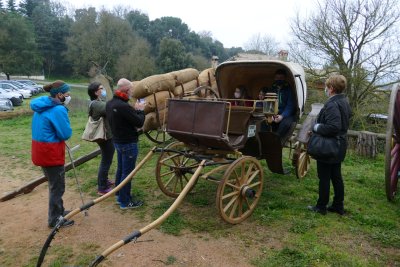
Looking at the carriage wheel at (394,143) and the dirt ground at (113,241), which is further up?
the carriage wheel at (394,143)

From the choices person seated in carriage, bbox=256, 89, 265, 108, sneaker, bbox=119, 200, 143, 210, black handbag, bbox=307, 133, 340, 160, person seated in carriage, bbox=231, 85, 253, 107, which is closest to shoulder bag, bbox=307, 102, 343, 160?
black handbag, bbox=307, 133, 340, 160

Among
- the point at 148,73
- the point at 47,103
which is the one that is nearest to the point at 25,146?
the point at 47,103

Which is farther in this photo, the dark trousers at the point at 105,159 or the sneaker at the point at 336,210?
the dark trousers at the point at 105,159

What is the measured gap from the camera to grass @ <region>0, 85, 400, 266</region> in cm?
373

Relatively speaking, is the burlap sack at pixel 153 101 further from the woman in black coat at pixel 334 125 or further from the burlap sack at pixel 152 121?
the woman in black coat at pixel 334 125

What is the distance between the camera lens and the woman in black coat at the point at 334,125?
13.9 feet

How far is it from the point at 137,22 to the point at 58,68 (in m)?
15.1

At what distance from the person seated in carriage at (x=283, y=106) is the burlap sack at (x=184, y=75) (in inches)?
103

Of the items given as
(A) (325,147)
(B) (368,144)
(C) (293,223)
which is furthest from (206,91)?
(B) (368,144)

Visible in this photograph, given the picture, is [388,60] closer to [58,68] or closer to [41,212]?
[41,212]

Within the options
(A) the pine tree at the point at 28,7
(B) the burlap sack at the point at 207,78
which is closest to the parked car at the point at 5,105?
(B) the burlap sack at the point at 207,78

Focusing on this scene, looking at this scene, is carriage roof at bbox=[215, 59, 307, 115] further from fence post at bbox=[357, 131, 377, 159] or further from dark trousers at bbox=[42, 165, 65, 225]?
dark trousers at bbox=[42, 165, 65, 225]

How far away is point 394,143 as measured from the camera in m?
5.47

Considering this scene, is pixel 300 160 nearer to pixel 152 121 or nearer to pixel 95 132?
pixel 152 121
